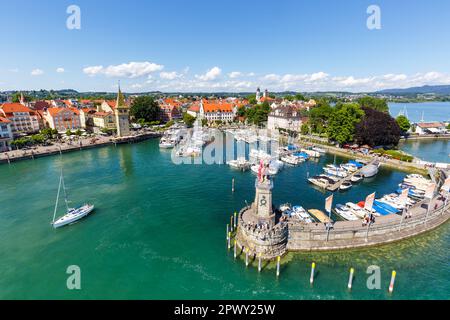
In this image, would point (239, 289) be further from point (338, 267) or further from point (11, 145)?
point (11, 145)

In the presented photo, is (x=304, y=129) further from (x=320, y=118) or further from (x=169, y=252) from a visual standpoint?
(x=169, y=252)

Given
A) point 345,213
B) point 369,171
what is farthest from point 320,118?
point 345,213

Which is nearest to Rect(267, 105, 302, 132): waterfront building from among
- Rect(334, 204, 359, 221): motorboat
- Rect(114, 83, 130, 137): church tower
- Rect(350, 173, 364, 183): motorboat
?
Rect(350, 173, 364, 183): motorboat

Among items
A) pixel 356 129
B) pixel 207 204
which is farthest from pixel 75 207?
pixel 356 129

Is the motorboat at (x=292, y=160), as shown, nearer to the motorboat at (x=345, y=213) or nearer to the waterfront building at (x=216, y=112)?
the motorboat at (x=345, y=213)

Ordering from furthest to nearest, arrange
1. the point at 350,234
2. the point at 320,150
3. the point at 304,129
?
the point at 304,129 → the point at 320,150 → the point at 350,234

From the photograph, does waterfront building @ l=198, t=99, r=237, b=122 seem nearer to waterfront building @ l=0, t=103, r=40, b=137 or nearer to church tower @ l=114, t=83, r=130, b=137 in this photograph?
church tower @ l=114, t=83, r=130, b=137
